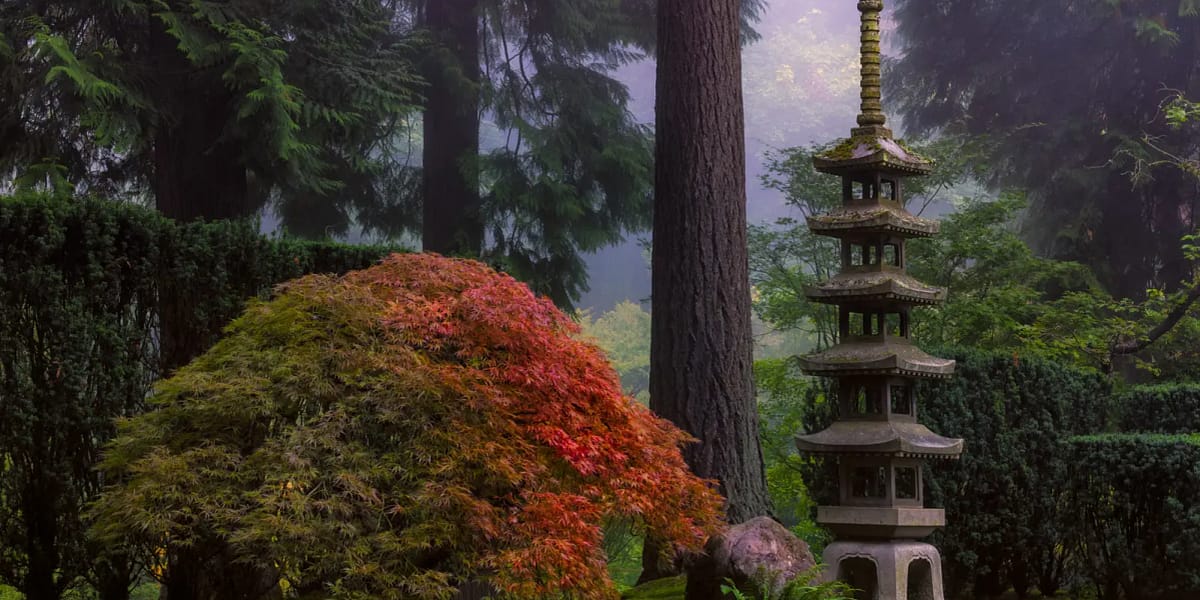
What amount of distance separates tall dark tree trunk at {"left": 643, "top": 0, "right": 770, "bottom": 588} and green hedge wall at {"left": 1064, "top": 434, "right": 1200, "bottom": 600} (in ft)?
9.00

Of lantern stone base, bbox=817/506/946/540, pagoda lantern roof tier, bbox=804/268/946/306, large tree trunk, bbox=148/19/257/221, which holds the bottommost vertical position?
lantern stone base, bbox=817/506/946/540

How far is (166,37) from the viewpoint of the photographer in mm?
10523

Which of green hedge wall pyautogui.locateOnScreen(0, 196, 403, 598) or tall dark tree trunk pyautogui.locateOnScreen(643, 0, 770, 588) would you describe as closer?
green hedge wall pyautogui.locateOnScreen(0, 196, 403, 598)

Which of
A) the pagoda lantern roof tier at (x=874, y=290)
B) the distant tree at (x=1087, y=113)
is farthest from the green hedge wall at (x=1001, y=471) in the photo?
the distant tree at (x=1087, y=113)

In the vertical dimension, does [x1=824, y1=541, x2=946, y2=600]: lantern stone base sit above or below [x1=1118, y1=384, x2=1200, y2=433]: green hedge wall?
below

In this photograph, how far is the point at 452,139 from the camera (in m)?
14.2

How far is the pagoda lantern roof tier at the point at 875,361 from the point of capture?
7801mm

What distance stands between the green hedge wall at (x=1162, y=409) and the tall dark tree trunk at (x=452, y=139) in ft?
23.5

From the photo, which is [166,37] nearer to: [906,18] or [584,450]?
[584,450]

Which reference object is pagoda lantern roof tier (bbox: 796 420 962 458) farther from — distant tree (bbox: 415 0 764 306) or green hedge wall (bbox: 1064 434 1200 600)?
distant tree (bbox: 415 0 764 306)

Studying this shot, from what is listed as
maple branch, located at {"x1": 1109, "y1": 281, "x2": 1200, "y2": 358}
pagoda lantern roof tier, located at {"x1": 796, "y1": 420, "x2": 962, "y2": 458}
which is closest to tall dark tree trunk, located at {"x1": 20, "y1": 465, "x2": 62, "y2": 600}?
pagoda lantern roof tier, located at {"x1": 796, "y1": 420, "x2": 962, "y2": 458}

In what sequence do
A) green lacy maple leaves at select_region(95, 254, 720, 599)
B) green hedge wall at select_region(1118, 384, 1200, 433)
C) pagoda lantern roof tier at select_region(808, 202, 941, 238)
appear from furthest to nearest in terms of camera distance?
green hedge wall at select_region(1118, 384, 1200, 433) < pagoda lantern roof tier at select_region(808, 202, 941, 238) < green lacy maple leaves at select_region(95, 254, 720, 599)

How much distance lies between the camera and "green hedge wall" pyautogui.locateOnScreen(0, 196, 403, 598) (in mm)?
6195

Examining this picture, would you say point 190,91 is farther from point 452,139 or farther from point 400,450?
point 400,450
